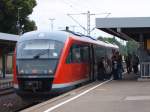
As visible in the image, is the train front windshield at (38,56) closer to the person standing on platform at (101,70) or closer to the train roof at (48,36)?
the train roof at (48,36)

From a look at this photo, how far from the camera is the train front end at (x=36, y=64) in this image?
2108cm

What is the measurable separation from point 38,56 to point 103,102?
18.0ft

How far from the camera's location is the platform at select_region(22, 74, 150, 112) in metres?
15.1

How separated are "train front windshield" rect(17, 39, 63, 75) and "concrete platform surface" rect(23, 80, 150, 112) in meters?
1.61

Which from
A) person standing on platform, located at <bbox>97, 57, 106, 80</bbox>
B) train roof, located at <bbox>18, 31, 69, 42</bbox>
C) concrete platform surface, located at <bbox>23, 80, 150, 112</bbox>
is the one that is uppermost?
train roof, located at <bbox>18, 31, 69, 42</bbox>

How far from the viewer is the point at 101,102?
16.9m

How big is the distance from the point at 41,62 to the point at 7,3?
136ft

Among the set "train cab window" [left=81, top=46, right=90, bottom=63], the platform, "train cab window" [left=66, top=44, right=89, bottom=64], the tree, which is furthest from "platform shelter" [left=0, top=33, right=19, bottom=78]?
the tree

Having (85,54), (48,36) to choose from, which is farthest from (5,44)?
(48,36)

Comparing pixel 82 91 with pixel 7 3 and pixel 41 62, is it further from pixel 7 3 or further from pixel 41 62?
pixel 7 3

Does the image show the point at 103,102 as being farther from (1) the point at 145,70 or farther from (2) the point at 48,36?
A: (1) the point at 145,70

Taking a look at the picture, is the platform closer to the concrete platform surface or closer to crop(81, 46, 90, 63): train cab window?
the concrete platform surface

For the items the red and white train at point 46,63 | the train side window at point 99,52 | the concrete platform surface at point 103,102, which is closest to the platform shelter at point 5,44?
the train side window at point 99,52

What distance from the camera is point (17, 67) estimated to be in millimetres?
21688
